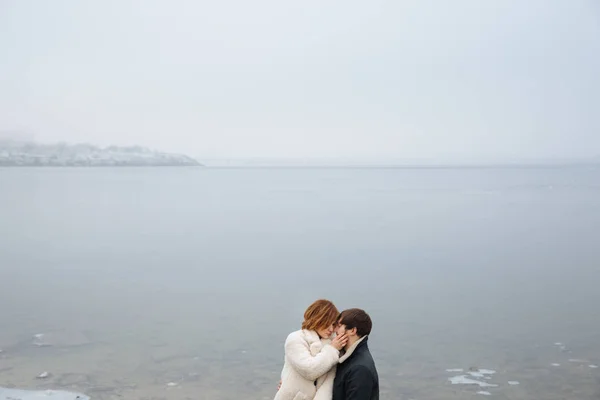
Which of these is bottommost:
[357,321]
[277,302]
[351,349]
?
[277,302]

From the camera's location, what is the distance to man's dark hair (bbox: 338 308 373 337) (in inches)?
99.9

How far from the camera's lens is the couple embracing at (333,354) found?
255cm

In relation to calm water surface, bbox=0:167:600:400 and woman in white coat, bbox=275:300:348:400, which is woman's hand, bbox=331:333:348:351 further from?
calm water surface, bbox=0:167:600:400

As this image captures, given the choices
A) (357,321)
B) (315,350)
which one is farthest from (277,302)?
(357,321)

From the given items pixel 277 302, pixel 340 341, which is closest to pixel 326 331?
pixel 340 341

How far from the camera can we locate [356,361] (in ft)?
8.45

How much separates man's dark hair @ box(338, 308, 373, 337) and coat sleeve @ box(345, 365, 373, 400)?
122 mm

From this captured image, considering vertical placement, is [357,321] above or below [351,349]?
above

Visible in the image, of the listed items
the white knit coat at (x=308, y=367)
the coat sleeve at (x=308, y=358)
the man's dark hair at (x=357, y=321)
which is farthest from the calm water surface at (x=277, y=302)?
the man's dark hair at (x=357, y=321)

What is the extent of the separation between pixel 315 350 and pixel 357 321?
0.20 meters

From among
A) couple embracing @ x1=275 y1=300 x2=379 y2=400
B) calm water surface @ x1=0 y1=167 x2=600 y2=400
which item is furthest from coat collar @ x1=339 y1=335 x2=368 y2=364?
calm water surface @ x1=0 y1=167 x2=600 y2=400

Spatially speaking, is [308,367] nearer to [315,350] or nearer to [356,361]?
[315,350]

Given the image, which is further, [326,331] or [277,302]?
[277,302]

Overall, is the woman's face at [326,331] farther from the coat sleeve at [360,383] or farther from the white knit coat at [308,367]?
the coat sleeve at [360,383]
